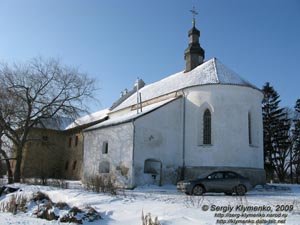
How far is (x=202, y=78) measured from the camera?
27.2 meters

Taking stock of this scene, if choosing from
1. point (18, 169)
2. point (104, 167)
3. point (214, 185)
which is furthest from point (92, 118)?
point (214, 185)

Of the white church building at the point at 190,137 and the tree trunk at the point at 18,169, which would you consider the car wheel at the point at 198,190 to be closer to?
the white church building at the point at 190,137

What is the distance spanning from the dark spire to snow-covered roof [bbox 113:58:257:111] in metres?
1.12

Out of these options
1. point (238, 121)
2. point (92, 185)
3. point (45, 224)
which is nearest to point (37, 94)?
point (92, 185)

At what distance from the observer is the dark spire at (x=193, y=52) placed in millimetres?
31906

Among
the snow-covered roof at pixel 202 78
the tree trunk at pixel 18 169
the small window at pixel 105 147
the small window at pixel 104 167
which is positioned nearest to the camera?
the snow-covered roof at pixel 202 78

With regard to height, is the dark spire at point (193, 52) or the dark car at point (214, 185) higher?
the dark spire at point (193, 52)

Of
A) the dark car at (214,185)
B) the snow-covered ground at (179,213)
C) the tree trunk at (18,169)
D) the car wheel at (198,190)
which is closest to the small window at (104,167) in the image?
the tree trunk at (18,169)

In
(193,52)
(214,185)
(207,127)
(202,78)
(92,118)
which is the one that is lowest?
(214,185)

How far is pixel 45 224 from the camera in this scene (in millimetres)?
10953

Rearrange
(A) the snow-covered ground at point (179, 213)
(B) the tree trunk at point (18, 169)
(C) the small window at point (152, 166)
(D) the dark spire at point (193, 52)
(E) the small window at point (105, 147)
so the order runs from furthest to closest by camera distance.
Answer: (D) the dark spire at point (193, 52), (B) the tree trunk at point (18, 169), (E) the small window at point (105, 147), (C) the small window at point (152, 166), (A) the snow-covered ground at point (179, 213)

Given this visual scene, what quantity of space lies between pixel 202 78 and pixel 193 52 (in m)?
5.85

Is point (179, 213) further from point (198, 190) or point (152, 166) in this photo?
point (152, 166)

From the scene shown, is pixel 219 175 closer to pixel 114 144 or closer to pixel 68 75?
pixel 114 144
